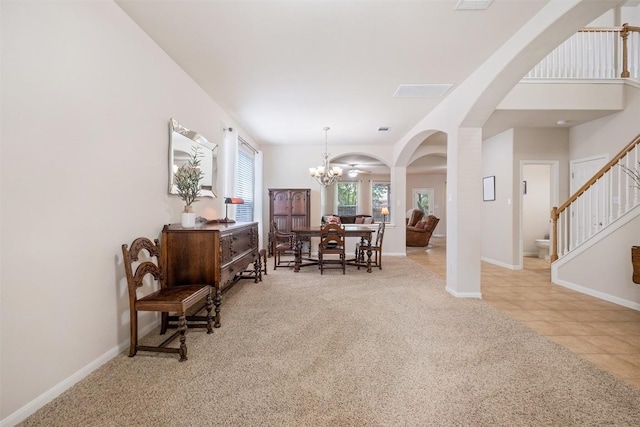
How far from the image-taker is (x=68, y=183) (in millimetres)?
1874

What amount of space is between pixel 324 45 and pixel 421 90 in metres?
1.69

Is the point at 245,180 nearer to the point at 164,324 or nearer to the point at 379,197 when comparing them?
the point at 164,324

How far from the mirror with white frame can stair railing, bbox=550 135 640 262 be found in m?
5.29

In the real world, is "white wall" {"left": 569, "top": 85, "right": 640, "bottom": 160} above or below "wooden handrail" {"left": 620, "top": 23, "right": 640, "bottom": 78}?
below

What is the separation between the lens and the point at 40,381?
1.70m

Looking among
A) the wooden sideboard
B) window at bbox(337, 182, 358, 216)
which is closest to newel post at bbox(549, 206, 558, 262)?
the wooden sideboard

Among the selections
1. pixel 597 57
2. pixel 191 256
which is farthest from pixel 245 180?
pixel 597 57

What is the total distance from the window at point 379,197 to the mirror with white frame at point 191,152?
9.76 metres

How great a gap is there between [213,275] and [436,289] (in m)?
3.09

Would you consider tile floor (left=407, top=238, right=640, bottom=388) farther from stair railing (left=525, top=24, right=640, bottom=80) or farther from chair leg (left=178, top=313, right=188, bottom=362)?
stair railing (left=525, top=24, right=640, bottom=80)

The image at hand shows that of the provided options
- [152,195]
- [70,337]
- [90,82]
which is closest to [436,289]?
[152,195]

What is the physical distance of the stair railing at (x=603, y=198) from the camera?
13.0ft

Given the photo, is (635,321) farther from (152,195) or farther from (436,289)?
(152,195)

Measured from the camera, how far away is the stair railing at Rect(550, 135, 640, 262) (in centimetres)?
396
